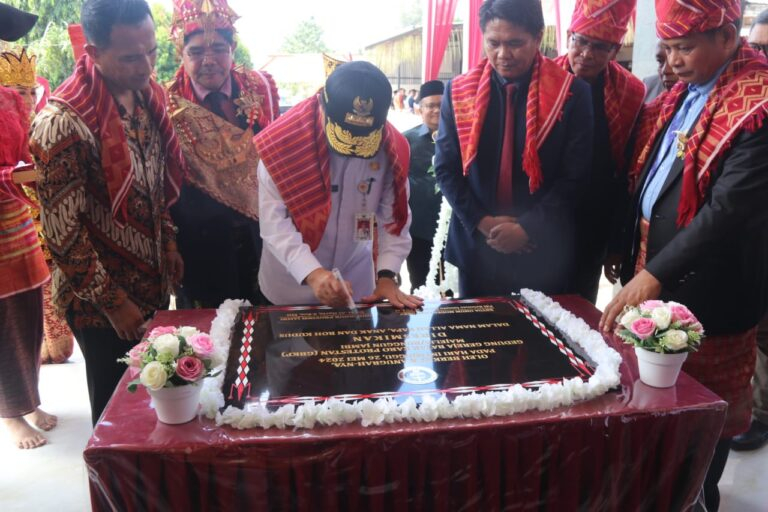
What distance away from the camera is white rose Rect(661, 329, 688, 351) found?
126cm

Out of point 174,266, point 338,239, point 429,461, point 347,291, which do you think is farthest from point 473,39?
point 429,461

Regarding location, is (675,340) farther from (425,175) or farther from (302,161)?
(425,175)

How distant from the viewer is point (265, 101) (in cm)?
248

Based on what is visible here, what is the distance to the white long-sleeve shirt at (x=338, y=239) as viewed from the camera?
1.79 meters

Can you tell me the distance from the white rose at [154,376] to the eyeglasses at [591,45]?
197cm

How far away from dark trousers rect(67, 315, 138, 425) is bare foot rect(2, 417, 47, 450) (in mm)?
877

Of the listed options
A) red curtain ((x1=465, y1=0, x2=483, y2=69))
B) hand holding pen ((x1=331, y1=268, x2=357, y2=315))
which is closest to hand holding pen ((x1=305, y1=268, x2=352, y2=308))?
hand holding pen ((x1=331, y1=268, x2=357, y2=315))

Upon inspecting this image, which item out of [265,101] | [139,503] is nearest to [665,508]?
[139,503]

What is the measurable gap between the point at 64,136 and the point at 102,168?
14 centimetres

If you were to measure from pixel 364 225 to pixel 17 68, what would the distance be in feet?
7.45

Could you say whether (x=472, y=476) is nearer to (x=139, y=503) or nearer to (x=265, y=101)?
(x=139, y=503)

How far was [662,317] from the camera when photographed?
4.26 feet

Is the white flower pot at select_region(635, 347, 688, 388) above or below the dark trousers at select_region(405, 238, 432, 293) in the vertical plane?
above

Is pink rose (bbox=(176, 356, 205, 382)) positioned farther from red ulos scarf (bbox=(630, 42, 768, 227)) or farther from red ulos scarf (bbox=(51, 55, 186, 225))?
red ulos scarf (bbox=(630, 42, 768, 227))
